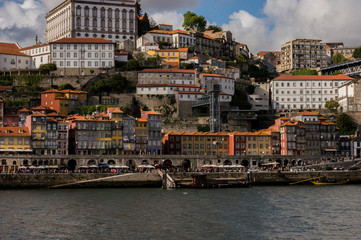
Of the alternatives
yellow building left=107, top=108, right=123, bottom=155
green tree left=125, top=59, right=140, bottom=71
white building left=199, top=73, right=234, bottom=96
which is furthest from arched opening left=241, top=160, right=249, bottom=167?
green tree left=125, top=59, right=140, bottom=71

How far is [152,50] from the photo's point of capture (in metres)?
108

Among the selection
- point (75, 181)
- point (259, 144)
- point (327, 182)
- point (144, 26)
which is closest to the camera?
point (75, 181)

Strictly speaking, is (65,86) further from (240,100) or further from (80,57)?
(240,100)

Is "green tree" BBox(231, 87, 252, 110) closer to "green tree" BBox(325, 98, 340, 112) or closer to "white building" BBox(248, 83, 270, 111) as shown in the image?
"white building" BBox(248, 83, 270, 111)

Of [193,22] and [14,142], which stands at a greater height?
[193,22]

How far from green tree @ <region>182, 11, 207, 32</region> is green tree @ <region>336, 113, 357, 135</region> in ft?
160

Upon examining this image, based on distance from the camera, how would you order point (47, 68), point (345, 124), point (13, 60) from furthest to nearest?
point (13, 60) → point (47, 68) → point (345, 124)

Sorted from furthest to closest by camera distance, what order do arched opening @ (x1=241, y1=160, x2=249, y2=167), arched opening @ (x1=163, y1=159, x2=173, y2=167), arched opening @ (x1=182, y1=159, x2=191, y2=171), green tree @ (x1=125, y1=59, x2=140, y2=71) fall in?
green tree @ (x1=125, y1=59, x2=140, y2=71)
arched opening @ (x1=241, y1=160, x2=249, y2=167)
arched opening @ (x1=182, y1=159, x2=191, y2=171)
arched opening @ (x1=163, y1=159, x2=173, y2=167)

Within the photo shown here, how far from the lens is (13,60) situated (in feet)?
335

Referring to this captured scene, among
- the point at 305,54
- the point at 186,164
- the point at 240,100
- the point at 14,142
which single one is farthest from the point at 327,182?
the point at 305,54

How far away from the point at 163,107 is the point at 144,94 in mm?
4317

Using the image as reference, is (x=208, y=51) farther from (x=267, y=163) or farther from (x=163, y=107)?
(x=267, y=163)

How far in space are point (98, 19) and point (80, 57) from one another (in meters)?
18.6

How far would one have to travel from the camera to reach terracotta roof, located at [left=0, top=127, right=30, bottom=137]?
235 feet
